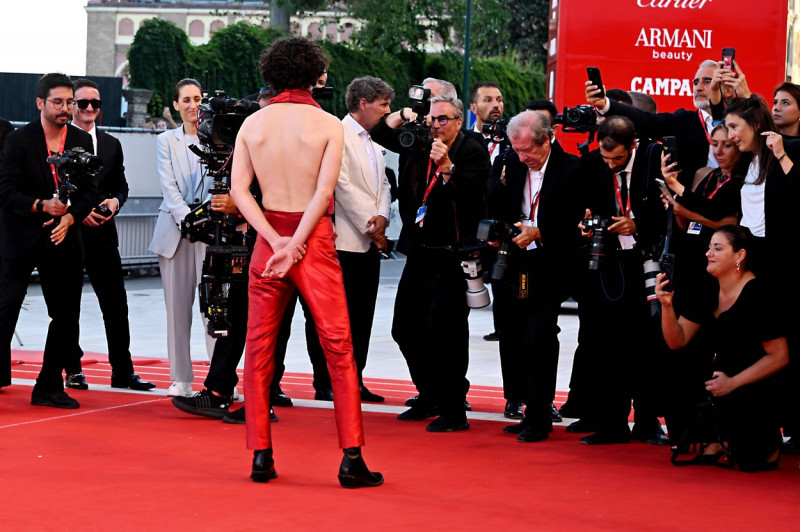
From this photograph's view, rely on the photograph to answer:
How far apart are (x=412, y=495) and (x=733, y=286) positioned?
210cm

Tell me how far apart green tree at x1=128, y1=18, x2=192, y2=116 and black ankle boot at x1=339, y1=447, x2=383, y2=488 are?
2506 centimetres

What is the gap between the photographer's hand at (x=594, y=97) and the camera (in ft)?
26.3

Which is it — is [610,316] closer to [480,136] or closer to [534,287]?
[534,287]

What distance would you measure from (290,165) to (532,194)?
2098 mm

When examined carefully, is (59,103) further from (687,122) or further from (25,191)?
(687,122)

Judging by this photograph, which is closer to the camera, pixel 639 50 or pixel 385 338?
pixel 385 338

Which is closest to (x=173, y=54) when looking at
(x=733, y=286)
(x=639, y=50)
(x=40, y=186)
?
(x=639, y=50)

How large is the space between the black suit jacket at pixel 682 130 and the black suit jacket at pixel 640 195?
0.39 meters

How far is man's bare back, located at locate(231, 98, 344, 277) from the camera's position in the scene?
20.4ft

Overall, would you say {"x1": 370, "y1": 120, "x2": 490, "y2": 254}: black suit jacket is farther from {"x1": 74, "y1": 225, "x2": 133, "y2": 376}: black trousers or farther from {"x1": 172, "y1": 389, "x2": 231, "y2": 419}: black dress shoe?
{"x1": 74, "y1": 225, "x2": 133, "y2": 376}: black trousers

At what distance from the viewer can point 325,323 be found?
20.5 ft

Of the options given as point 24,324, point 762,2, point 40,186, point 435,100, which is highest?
point 762,2

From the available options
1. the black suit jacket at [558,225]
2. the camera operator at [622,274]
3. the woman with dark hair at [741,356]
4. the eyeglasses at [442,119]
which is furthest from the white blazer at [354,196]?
the woman with dark hair at [741,356]

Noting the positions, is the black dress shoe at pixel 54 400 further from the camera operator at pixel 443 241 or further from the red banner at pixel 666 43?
the red banner at pixel 666 43
